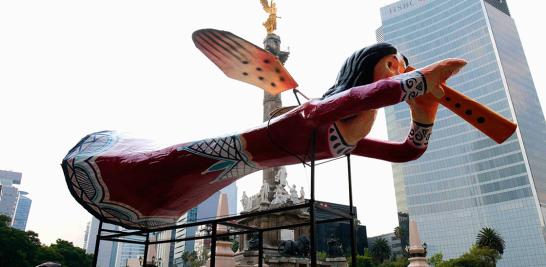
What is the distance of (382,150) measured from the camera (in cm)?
549

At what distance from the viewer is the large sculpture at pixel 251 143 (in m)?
4.24

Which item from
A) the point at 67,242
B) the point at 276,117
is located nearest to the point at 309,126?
the point at 276,117

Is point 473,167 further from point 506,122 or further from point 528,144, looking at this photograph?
point 506,122

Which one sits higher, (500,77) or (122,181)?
(500,77)

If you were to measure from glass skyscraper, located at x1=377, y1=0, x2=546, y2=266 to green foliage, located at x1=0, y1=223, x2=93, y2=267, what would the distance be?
57.9m

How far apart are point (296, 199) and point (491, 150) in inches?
2458

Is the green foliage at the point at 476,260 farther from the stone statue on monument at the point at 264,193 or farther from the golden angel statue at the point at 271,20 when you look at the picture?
the golden angel statue at the point at 271,20

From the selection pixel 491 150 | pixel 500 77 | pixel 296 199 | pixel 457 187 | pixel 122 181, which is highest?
pixel 500 77

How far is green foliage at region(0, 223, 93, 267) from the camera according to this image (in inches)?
1171

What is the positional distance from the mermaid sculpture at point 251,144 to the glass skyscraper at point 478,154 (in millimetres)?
71448

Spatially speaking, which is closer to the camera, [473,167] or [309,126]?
[309,126]

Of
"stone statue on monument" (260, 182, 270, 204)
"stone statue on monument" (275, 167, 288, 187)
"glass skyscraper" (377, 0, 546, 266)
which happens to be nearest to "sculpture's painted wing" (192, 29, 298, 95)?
"stone statue on monument" (260, 182, 270, 204)

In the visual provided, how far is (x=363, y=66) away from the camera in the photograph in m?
4.77

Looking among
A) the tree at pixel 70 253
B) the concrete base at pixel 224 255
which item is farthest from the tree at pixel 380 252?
the concrete base at pixel 224 255
